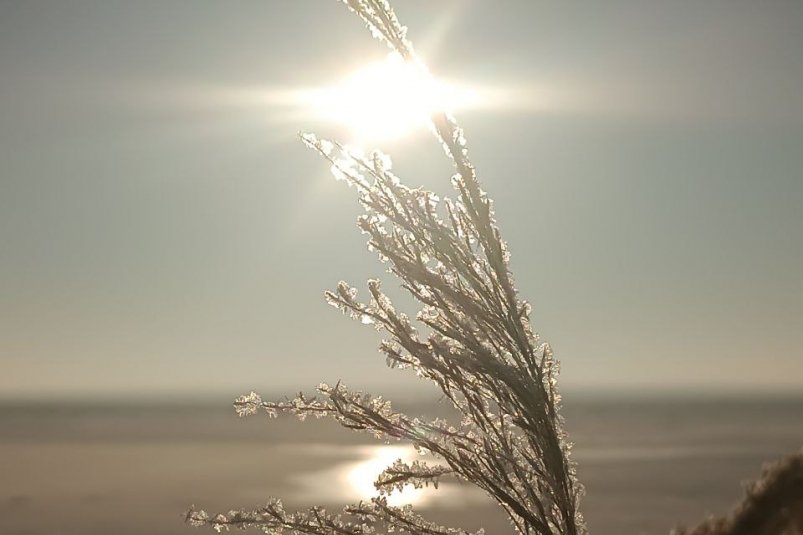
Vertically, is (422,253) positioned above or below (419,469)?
above

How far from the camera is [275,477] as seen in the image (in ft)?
113

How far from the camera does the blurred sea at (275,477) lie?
21.3 meters

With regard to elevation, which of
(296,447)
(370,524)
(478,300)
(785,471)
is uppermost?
(296,447)

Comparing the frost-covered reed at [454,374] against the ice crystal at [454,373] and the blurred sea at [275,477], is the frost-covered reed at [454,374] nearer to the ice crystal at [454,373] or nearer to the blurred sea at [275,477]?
the ice crystal at [454,373]

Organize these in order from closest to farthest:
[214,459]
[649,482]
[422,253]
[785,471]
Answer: [785,471], [422,253], [649,482], [214,459]

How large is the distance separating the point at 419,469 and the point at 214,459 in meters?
40.3

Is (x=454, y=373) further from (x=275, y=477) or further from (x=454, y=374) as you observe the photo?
(x=275, y=477)

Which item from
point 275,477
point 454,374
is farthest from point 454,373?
point 275,477

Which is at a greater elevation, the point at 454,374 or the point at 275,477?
the point at 275,477

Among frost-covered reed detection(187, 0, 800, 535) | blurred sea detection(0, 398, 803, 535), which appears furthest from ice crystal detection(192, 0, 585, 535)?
blurred sea detection(0, 398, 803, 535)

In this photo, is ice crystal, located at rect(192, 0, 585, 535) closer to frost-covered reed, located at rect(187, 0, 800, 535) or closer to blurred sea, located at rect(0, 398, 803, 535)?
frost-covered reed, located at rect(187, 0, 800, 535)

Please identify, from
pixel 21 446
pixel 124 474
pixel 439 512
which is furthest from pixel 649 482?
pixel 21 446

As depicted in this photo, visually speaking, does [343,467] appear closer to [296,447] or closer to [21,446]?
[296,447]

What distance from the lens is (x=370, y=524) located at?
2.76m
